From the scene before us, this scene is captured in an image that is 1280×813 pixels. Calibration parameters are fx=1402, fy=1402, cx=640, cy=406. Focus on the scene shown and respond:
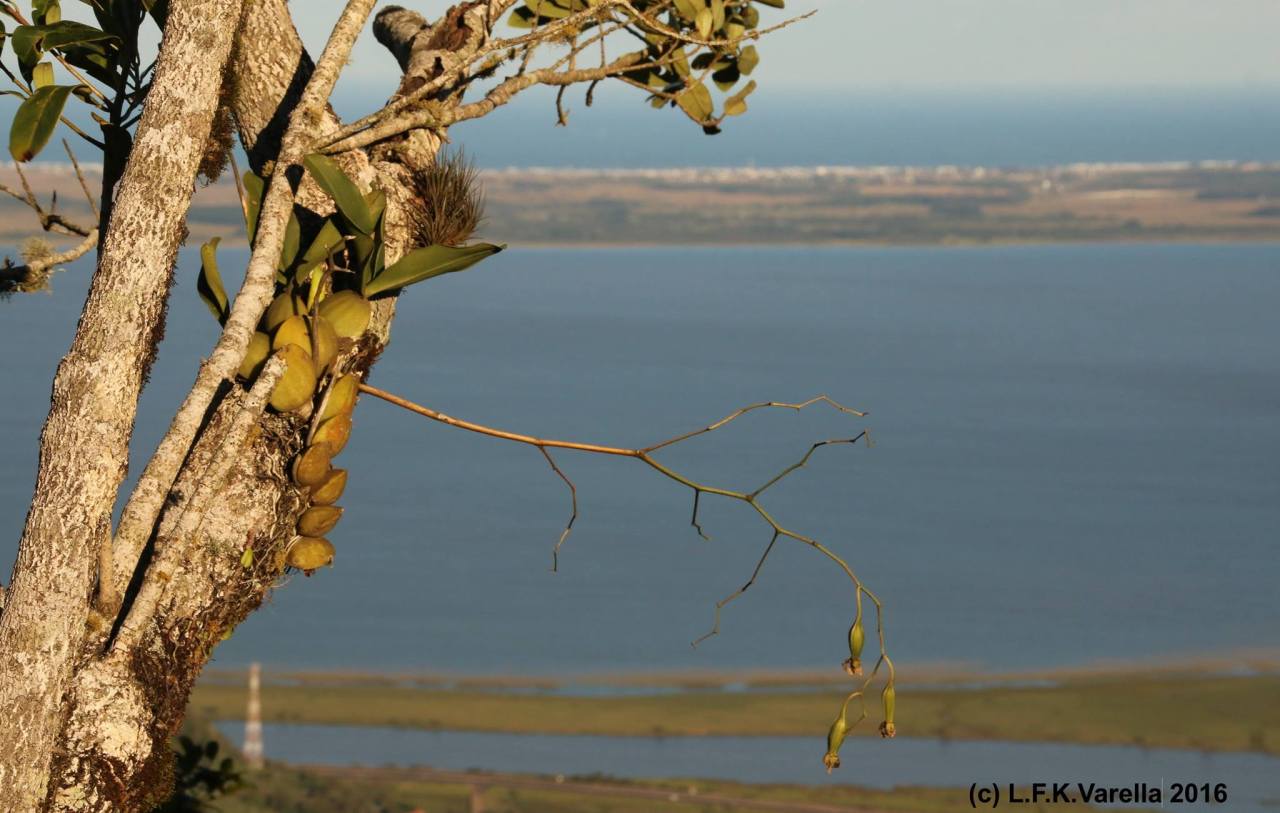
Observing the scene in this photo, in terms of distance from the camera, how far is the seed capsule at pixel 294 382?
2193 millimetres

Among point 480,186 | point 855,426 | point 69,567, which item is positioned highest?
point 480,186

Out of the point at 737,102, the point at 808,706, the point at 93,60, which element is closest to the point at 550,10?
the point at 737,102

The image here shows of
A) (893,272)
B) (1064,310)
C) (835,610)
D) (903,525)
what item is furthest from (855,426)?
(893,272)

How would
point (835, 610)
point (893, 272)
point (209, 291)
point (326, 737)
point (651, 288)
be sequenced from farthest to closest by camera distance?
point (893, 272)
point (651, 288)
point (835, 610)
point (326, 737)
point (209, 291)

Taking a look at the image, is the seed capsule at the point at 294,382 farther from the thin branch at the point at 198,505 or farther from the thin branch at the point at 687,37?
the thin branch at the point at 687,37

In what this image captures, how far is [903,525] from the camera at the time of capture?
39.7 m

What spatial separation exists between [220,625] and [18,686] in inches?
12.7

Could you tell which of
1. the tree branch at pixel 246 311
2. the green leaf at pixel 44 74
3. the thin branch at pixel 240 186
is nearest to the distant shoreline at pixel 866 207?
the green leaf at pixel 44 74

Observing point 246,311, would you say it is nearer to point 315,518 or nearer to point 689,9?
point 315,518

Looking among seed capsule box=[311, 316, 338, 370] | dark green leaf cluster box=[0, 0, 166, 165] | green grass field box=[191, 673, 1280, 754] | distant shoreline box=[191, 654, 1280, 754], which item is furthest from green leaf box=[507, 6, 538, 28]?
green grass field box=[191, 673, 1280, 754]

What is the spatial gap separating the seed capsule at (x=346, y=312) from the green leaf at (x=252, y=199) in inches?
8.9

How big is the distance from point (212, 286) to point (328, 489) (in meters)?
0.53

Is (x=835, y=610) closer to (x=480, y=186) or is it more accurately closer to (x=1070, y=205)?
(x=480, y=186)

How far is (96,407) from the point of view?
2043mm
